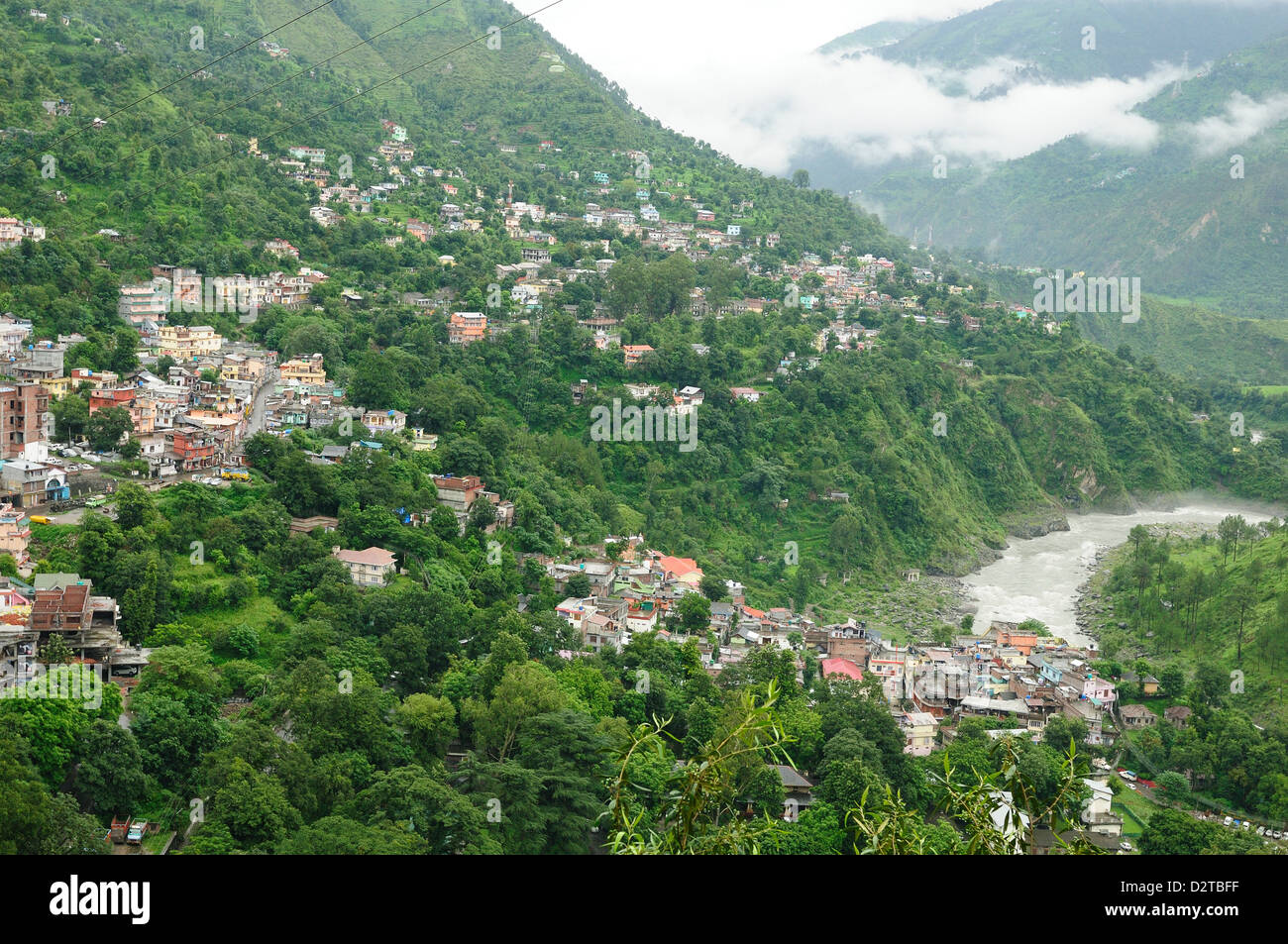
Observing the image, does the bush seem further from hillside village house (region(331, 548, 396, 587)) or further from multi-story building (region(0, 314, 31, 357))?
multi-story building (region(0, 314, 31, 357))

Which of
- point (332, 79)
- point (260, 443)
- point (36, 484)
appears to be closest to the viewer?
point (36, 484)

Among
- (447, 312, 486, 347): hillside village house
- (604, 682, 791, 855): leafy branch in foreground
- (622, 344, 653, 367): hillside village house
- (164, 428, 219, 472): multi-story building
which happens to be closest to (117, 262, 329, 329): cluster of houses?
(447, 312, 486, 347): hillside village house

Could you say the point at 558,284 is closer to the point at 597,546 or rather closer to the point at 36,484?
the point at 597,546

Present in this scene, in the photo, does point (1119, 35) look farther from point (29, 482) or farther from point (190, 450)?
point (29, 482)

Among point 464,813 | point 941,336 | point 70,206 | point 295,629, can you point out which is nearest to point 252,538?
point 295,629

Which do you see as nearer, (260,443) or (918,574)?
(260,443)

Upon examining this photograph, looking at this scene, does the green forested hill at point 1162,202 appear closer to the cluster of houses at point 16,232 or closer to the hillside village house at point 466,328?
the hillside village house at point 466,328

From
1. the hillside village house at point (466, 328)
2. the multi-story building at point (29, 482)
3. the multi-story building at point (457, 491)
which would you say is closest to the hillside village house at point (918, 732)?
the multi-story building at point (457, 491)
